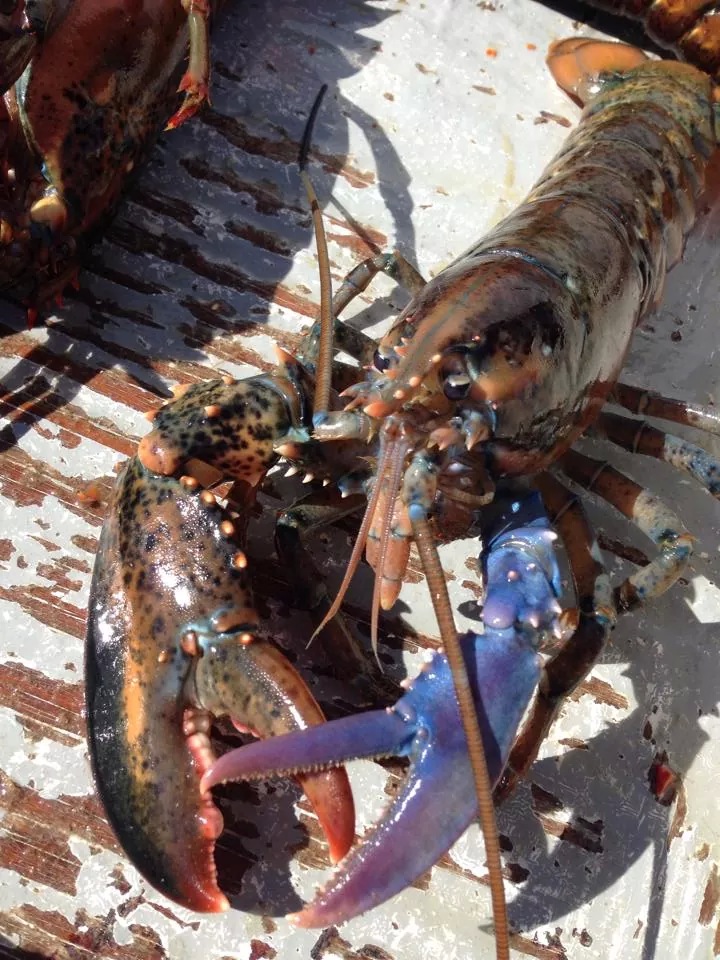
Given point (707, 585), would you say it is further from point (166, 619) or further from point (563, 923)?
point (166, 619)

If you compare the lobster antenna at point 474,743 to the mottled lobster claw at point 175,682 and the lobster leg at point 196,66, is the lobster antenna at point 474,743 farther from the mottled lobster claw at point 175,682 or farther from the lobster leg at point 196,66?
the lobster leg at point 196,66

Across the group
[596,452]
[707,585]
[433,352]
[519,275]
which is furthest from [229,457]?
[707,585]

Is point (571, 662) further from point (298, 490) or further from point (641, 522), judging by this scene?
point (298, 490)

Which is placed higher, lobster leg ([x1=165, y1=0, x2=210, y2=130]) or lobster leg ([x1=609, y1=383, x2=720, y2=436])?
lobster leg ([x1=165, y1=0, x2=210, y2=130])

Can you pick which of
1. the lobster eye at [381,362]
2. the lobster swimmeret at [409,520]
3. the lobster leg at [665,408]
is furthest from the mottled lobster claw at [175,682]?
the lobster leg at [665,408]

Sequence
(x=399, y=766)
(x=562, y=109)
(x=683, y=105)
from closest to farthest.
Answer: (x=399, y=766) → (x=683, y=105) → (x=562, y=109)

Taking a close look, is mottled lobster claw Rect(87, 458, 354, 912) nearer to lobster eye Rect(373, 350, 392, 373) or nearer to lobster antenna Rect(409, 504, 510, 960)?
lobster antenna Rect(409, 504, 510, 960)

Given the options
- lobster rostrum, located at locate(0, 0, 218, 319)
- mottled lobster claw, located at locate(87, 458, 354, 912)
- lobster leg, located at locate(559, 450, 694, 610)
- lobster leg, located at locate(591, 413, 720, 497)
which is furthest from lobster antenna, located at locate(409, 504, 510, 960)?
lobster rostrum, located at locate(0, 0, 218, 319)
